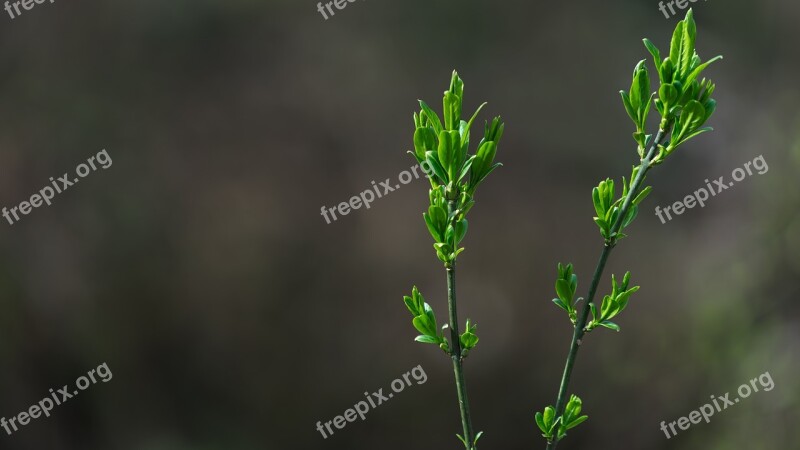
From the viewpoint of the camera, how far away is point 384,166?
2207 mm

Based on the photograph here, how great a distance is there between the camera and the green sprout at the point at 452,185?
0.51 meters

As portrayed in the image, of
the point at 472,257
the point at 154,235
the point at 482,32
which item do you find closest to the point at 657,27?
the point at 482,32

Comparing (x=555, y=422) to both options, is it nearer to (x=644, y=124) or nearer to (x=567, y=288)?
(x=567, y=288)

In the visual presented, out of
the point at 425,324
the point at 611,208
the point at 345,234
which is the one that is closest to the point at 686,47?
the point at 611,208

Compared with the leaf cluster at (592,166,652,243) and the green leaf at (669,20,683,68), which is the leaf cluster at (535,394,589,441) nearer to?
the leaf cluster at (592,166,652,243)

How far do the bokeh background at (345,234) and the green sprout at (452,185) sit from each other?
1668 millimetres

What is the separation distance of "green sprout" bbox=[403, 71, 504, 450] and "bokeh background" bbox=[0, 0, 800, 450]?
1.67 meters

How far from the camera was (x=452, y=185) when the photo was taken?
51cm

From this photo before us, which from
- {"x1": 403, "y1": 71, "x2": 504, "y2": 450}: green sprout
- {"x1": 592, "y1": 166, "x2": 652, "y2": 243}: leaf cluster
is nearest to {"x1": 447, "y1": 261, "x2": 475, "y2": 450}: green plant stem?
{"x1": 403, "y1": 71, "x2": 504, "y2": 450}: green sprout

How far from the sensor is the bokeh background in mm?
2164

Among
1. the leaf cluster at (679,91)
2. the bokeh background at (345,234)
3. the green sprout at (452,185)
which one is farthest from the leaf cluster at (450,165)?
the bokeh background at (345,234)

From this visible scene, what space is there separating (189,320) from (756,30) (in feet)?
6.09

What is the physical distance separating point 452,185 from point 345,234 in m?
1.72

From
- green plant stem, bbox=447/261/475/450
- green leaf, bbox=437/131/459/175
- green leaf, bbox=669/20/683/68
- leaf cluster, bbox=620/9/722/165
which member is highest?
green leaf, bbox=437/131/459/175
